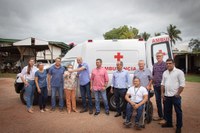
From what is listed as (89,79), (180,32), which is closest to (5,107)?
(89,79)

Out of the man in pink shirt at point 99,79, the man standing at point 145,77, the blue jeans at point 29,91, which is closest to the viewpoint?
the man standing at point 145,77

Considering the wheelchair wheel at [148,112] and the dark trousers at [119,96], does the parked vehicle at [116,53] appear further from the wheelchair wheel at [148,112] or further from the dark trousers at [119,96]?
the wheelchair wheel at [148,112]

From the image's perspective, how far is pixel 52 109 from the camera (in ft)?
22.1

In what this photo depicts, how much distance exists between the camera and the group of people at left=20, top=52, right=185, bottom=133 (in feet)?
16.1

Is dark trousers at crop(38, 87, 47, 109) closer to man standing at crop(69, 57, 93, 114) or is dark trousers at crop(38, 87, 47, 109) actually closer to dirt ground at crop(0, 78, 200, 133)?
dirt ground at crop(0, 78, 200, 133)

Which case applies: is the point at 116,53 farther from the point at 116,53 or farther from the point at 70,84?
the point at 70,84

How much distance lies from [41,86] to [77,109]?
148cm

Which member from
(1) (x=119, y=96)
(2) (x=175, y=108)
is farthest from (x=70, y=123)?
(2) (x=175, y=108)

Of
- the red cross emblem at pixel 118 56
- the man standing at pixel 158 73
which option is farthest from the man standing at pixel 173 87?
the red cross emblem at pixel 118 56

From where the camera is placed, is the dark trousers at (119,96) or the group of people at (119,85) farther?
the dark trousers at (119,96)

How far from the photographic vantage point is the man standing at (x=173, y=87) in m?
4.65

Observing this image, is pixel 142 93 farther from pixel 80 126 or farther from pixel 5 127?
pixel 5 127

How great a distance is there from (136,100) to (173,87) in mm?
968

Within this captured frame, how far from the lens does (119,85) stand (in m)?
5.90
